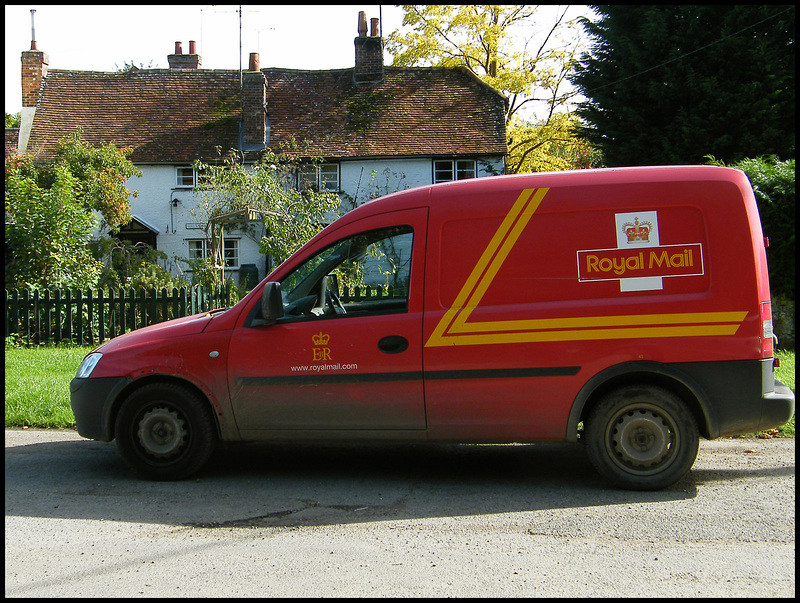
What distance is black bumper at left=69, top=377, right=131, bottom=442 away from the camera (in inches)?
235

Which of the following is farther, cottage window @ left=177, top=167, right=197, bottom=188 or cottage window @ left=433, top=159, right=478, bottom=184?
cottage window @ left=177, top=167, right=197, bottom=188

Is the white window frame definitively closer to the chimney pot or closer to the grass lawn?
the chimney pot

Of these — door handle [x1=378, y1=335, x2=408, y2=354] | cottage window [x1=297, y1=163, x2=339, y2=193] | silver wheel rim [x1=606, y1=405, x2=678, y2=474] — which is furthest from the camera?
cottage window [x1=297, y1=163, x2=339, y2=193]

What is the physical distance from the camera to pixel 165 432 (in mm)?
5977

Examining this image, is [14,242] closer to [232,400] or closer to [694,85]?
[232,400]

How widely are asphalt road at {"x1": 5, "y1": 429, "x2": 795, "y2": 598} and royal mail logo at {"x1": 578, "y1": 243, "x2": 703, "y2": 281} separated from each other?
1606mm

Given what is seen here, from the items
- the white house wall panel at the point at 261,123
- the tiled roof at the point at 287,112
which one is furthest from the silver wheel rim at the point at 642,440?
the tiled roof at the point at 287,112

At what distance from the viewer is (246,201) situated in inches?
666

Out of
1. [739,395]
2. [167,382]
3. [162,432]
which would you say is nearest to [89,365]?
[167,382]

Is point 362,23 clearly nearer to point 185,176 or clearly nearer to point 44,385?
point 185,176

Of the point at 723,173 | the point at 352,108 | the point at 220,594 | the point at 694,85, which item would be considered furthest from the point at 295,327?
the point at 352,108

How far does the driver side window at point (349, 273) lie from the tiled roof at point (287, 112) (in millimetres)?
21728

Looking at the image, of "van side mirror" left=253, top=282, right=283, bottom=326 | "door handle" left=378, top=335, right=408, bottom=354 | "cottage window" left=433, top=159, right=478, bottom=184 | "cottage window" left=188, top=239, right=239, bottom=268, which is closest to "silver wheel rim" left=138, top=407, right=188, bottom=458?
"van side mirror" left=253, top=282, right=283, bottom=326

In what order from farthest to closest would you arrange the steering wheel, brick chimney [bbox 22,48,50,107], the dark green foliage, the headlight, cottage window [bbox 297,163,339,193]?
brick chimney [bbox 22,48,50,107] → cottage window [bbox 297,163,339,193] → the dark green foliage → the headlight → the steering wheel
